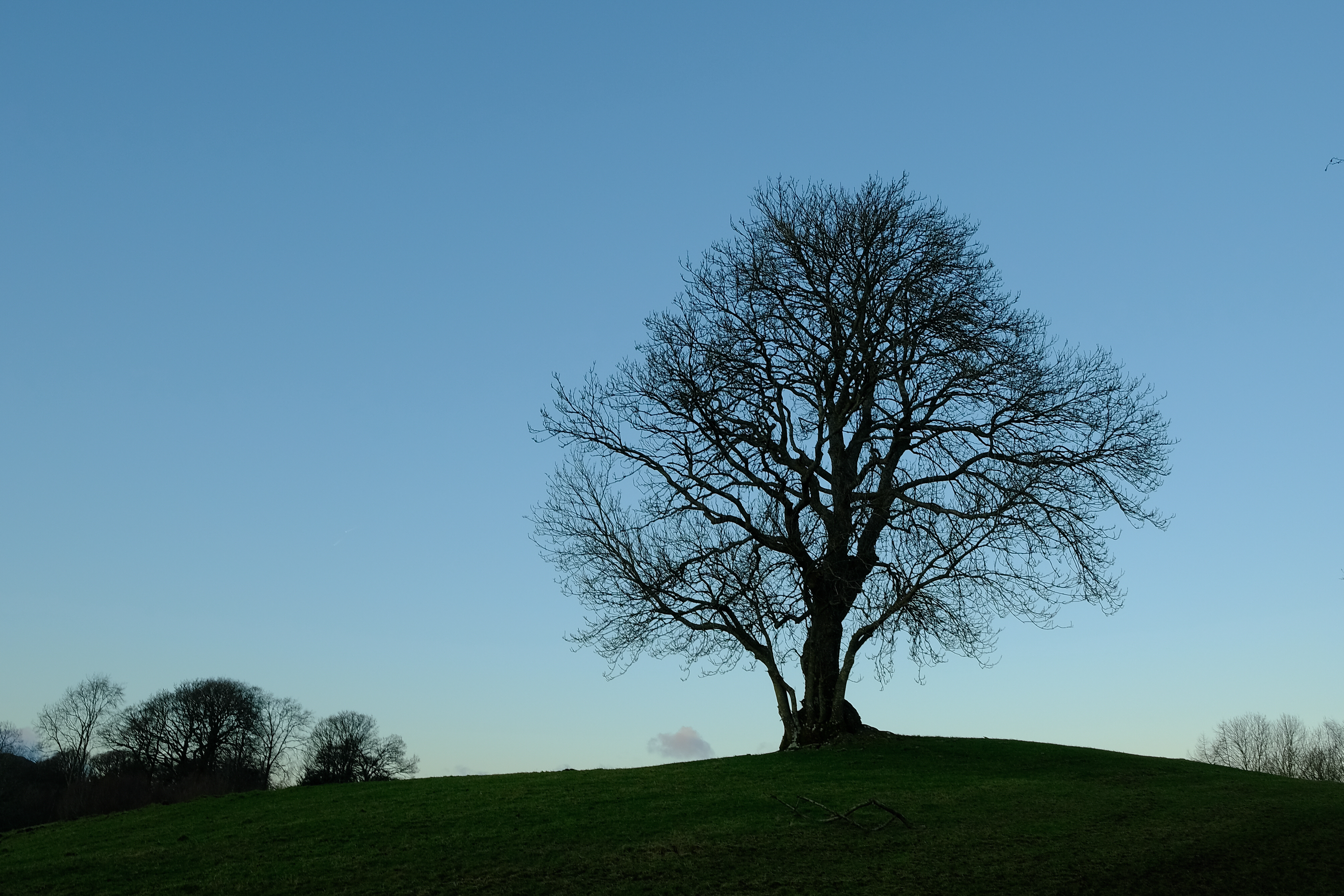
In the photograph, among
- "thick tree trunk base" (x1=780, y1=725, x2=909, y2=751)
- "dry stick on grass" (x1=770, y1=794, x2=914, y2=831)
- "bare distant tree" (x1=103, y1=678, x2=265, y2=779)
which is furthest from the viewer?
"bare distant tree" (x1=103, y1=678, x2=265, y2=779)

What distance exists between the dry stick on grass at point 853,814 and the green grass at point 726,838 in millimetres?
247

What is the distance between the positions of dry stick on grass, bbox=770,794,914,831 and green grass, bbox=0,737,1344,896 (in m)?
0.25

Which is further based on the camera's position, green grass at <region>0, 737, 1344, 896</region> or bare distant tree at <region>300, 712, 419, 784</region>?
bare distant tree at <region>300, 712, 419, 784</region>

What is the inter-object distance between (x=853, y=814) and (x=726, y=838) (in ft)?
8.96

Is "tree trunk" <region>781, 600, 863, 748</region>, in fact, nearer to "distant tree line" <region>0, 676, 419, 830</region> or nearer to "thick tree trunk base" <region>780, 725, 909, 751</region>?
"thick tree trunk base" <region>780, 725, 909, 751</region>

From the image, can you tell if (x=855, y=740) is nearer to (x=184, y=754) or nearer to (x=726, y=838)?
(x=726, y=838)

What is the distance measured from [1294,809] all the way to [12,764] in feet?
273

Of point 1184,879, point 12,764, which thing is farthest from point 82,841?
A: point 12,764

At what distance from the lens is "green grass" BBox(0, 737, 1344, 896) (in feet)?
49.3

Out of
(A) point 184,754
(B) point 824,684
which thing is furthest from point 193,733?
(B) point 824,684

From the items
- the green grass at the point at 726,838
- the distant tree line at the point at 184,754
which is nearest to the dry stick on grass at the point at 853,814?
the green grass at the point at 726,838

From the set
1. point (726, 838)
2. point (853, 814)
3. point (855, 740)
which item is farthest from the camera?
point (855, 740)

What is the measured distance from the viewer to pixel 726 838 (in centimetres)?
1739

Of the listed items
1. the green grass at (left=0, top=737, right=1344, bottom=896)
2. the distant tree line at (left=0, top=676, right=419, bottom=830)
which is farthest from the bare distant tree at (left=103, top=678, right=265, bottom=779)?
the green grass at (left=0, top=737, right=1344, bottom=896)
